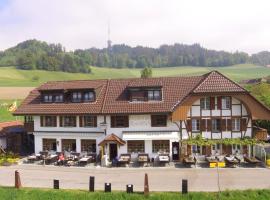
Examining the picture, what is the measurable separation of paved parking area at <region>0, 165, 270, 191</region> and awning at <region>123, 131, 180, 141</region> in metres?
3.75

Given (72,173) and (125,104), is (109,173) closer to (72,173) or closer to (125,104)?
(72,173)

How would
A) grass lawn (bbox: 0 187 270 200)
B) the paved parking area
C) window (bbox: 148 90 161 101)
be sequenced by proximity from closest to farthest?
1. grass lawn (bbox: 0 187 270 200)
2. the paved parking area
3. window (bbox: 148 90 161 101)

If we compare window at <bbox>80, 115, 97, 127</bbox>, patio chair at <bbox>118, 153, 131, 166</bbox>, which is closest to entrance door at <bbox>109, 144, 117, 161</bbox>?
patio chair at <bbox>118, 153, 131, 166</bbox>

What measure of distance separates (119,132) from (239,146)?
11784mm

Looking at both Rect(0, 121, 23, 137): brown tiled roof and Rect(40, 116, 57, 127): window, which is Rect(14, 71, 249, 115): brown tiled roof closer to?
Rect(40, 116, 57, 127): window

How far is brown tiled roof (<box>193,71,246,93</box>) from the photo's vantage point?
1519 inches

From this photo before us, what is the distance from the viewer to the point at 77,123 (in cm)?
4144

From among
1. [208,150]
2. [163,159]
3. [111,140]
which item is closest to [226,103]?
[208,150]

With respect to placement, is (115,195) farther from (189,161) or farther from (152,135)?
(152,135)

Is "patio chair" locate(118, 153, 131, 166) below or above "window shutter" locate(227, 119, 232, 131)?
below

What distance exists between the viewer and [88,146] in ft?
135

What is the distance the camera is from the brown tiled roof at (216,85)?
38594 mm

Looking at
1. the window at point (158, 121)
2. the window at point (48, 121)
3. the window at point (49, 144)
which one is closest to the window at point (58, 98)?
the window at point (48, 121)

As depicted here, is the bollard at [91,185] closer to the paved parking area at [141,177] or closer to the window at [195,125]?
the paved parking area at [141,177]
